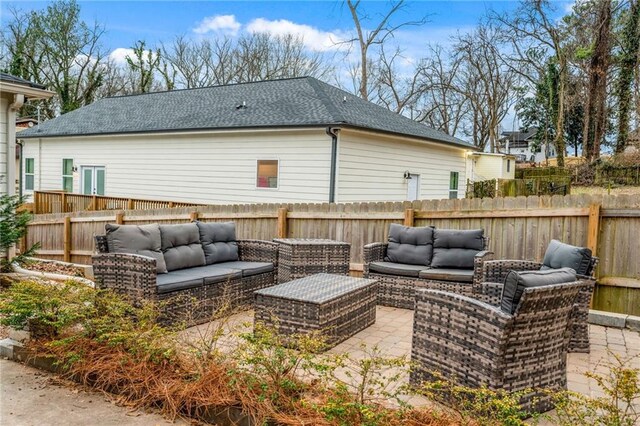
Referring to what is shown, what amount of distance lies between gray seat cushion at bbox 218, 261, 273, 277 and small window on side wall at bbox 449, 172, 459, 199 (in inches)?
443

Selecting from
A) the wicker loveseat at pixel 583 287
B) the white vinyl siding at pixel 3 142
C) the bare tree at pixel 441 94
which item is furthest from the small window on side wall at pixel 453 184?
the bare tree at pixel 441 94

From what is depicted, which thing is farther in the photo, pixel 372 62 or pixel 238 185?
pixel 372 62

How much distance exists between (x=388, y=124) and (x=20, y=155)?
534 inches

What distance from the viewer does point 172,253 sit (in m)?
5.42

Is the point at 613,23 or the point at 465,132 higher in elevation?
the point at 613,23

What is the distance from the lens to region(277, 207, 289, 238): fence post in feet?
26.1

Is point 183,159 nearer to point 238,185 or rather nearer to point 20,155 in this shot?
point 238,185

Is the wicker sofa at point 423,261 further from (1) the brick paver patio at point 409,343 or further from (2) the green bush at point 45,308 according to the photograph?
(2) the green bush at point 45,308

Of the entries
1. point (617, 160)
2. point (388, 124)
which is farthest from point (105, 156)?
point (617, 160)

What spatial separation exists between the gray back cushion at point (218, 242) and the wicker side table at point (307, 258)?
0.59 m

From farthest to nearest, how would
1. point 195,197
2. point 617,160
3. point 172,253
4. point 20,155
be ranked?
point 617,160
point 20,155
point 195,197
point 172,253

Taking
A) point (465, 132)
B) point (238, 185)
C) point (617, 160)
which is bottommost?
point (238, 185)

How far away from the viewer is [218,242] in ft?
20.0

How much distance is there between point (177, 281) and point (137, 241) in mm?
670
